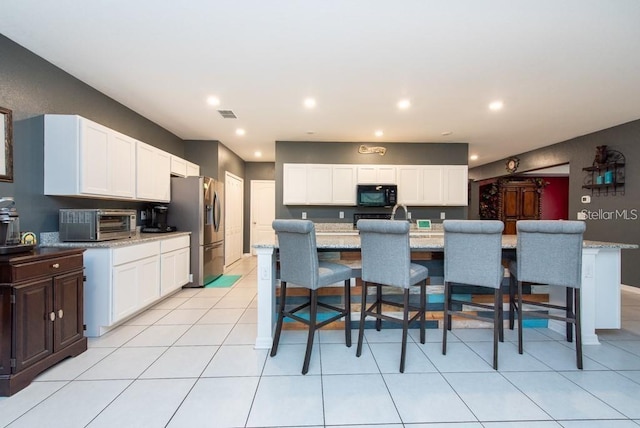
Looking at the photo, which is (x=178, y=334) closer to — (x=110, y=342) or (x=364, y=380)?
(x=110, y=342)

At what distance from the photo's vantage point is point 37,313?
76.6 inches

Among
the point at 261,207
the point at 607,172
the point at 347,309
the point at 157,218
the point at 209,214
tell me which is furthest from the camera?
the point at 261,207

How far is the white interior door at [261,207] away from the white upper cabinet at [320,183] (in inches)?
87.1

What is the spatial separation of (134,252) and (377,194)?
12.4 feet

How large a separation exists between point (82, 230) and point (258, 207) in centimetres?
474

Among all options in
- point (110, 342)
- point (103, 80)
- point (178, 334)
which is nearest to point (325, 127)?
point (103, 80)

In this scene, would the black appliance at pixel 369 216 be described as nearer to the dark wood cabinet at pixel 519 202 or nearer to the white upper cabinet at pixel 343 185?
the white upper cabinet at pixel 343 185

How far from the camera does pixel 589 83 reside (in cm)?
296

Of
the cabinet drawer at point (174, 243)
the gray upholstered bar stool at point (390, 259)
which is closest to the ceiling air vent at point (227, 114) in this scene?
the cabinet drawer at point (174, 243)

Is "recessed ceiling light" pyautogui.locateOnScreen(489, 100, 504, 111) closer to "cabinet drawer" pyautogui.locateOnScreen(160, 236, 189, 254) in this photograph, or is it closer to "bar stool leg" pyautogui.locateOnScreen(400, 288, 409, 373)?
"bar stool leg" pyautogui.locateOnScreen(400, 288, 409, 373)

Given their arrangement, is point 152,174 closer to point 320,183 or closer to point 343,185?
point 320,183

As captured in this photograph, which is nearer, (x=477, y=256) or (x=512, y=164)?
(x=477, y=256)

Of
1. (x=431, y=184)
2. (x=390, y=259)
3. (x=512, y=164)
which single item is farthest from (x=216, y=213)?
(x=512, y=164)

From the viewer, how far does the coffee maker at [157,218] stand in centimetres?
413
